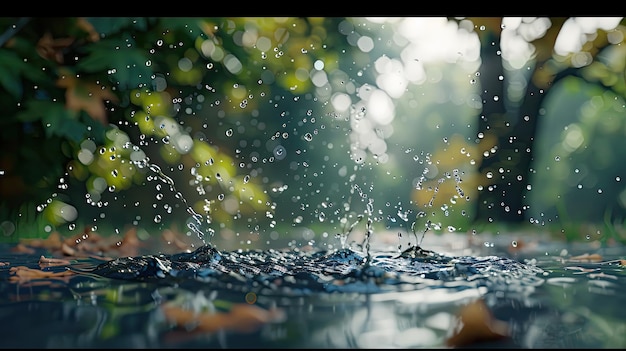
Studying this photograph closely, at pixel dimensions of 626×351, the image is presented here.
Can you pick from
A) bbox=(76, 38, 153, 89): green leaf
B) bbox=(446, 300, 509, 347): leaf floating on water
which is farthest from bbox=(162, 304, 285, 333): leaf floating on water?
bbox=(76, 38, 153, 89): green leaf

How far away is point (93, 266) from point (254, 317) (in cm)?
166

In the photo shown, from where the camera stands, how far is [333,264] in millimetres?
3146

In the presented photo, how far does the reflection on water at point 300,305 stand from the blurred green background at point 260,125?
1.18m

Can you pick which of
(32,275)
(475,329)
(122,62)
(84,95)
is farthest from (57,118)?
(475,329)

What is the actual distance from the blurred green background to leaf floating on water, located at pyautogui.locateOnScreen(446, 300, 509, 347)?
1922 millimetres

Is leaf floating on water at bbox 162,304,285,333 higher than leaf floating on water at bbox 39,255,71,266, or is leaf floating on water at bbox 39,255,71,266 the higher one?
leaf floating on water at bbox 39,255,71,266

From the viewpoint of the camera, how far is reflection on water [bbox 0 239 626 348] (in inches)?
60.8

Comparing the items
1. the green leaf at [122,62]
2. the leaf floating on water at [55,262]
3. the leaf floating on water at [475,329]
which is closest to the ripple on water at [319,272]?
the leaf floating on water at [55,262]

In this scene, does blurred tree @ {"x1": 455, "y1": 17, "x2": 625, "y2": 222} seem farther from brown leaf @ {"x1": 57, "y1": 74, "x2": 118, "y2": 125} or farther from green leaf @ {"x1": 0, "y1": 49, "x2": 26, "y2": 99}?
green leaf @ {"x1": 0, "y1": 49, "x2": 26, "y2": 99}

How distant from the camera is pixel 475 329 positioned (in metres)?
1.58

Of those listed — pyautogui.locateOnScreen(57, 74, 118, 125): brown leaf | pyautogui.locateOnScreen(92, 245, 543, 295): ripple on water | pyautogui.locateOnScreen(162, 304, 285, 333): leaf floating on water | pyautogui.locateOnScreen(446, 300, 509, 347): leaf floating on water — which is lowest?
pyautogui.locateOnScreen(446, 300, 509, 347): leaf floating on water

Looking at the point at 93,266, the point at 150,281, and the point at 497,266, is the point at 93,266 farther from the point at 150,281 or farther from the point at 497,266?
the point at 497,266

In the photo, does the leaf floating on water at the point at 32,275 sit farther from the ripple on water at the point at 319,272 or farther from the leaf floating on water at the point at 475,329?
the leaf floating on water at the point at 475,329

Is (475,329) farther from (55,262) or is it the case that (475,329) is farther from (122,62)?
(122,62)
